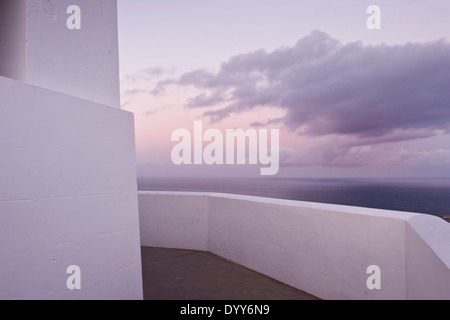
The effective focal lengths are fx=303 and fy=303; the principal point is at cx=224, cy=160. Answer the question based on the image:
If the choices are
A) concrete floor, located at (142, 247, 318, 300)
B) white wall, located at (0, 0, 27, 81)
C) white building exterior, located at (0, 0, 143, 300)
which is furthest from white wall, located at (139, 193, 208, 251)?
white wall, located at (0, 0, 27, 81)

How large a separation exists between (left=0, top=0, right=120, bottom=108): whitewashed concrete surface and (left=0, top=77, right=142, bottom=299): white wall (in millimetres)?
342

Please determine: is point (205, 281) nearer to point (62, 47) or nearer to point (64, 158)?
point (64, 158)

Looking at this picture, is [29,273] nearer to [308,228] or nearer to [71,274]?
[71,274]

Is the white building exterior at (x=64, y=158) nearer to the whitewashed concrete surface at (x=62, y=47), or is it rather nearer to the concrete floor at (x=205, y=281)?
the whitewashed concrete surface at (x=62, y=47)

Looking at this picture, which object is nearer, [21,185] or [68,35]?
[21,185]

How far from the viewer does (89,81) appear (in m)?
3.73

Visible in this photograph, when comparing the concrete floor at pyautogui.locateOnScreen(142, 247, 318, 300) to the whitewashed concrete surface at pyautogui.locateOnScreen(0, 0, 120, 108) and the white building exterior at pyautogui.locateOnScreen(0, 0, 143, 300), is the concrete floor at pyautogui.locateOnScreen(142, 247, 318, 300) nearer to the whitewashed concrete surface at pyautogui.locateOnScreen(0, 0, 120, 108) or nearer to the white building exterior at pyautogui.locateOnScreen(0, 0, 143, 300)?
the white building exterior at pyautogui.locateOnScreen(0, 0, 143, 300)

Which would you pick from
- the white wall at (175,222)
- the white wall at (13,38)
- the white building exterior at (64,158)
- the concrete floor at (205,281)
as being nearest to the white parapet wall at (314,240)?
the white wall at (175,222)

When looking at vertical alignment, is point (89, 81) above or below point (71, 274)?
above

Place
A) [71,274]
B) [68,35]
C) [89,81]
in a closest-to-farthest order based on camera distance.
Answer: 1. [71,274]
2. [68,35]
3. [89,81]

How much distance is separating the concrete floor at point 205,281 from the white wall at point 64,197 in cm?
67

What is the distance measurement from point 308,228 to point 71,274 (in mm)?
2963

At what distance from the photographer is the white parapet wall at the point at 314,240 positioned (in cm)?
263

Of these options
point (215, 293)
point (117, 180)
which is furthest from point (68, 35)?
Result: point (215, 293)
